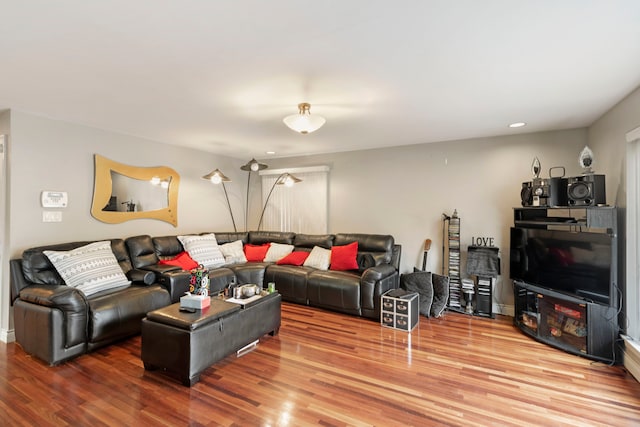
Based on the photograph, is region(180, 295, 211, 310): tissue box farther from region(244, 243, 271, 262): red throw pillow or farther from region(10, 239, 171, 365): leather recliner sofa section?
region(244, 243, 271, 262): red throw pillow

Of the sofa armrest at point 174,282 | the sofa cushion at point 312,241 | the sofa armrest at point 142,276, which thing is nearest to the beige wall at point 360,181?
the sofa cushion at point 312,241

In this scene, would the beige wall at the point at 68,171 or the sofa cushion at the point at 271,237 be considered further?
the sofa cushion at the point at 271,237

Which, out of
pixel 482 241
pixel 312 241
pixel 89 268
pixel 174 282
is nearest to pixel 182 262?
pixel 174 282

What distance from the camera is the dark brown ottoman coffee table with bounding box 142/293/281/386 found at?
7.23 ft

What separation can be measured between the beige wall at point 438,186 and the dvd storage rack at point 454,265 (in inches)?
9.0

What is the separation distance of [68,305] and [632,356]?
4860 mm

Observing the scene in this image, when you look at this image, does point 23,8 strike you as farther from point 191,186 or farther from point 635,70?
point 635,70

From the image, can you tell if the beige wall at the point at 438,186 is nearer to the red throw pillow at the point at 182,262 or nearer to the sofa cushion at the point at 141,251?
the red throw pillow at the point at 182,262

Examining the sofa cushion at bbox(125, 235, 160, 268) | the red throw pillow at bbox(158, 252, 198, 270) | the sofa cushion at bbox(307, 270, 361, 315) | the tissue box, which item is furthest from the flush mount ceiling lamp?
the sofa cushion at bbox(125, 235, 160, 268)

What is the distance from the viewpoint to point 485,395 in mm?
2152

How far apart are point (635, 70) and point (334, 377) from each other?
10.8 feet

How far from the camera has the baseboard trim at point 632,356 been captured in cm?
236

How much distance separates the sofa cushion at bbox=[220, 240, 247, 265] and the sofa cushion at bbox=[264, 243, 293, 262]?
1.32ft

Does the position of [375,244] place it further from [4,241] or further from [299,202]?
[4,241]
